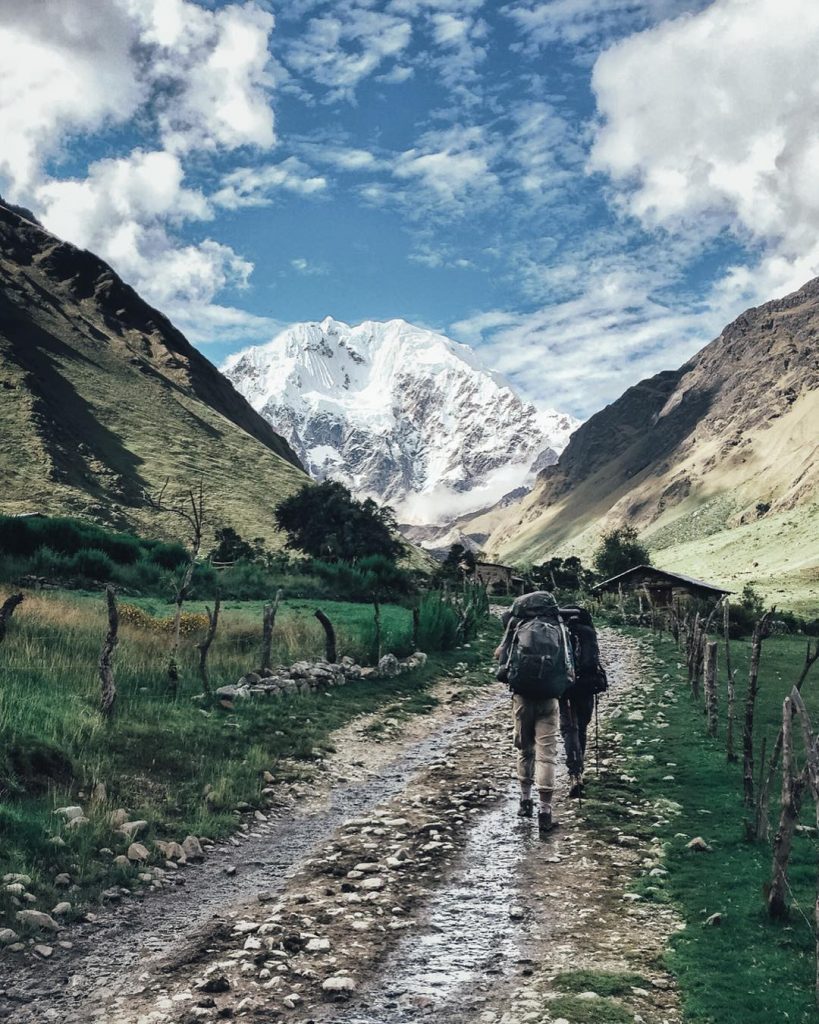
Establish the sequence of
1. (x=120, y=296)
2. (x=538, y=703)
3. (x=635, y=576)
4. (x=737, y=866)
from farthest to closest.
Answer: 1. (x=120, y=296)
2. (x=635, y=576)
3. (x=538, y=703)
4. (x=737, y=866)

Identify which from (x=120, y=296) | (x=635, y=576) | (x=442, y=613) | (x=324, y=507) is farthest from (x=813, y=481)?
(x=442, y=613)

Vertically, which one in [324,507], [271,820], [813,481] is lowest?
[271,820]

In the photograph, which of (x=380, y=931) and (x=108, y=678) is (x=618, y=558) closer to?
(x=108, y=678)

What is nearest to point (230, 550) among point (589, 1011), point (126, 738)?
point (126, 738)

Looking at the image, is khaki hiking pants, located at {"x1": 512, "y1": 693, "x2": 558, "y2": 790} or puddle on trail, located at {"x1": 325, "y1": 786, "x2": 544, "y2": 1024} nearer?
puddle on trail, located at {"x1": 325, "y1": 786, "x2": 544, "y2": 1024}

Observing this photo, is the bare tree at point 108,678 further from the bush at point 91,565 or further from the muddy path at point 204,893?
the bush at point 91,565

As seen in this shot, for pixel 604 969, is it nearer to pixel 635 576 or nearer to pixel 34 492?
pixel 635 576

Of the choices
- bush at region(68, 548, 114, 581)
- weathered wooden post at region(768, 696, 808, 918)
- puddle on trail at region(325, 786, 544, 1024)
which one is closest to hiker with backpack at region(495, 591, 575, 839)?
puddle on trail at region(325, 786, 544, 1024)

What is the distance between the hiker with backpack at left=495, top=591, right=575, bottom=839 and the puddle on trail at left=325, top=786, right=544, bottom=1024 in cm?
123

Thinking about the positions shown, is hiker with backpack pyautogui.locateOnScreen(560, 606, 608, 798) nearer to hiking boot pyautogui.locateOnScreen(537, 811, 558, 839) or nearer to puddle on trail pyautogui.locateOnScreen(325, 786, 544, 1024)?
hiking boot pyautogui.locateOnScreen(537, 811, 558, 839)

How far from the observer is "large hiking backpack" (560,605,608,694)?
11.6 m

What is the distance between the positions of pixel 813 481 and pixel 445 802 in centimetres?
17101

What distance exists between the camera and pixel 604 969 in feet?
20.0

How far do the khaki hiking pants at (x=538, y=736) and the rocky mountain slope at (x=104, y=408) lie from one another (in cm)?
6997
